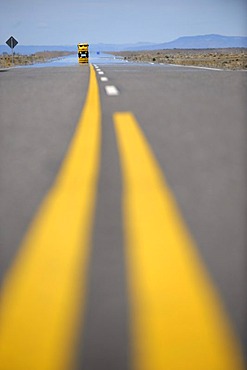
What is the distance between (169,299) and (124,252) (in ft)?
1.91

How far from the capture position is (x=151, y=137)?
602cm

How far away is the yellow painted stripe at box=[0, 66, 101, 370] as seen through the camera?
1757 mm

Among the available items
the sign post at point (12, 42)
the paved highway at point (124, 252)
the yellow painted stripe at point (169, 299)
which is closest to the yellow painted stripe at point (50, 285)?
Result: the paved highway at point (124, 252)

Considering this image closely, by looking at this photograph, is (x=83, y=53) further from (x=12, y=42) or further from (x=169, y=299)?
(x=169, y=299)

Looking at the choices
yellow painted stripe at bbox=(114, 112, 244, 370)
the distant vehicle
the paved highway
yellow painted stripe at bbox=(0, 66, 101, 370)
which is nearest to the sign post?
the distant vehicle

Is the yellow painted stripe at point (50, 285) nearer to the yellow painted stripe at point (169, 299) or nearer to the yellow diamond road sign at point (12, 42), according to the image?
the yellow painted stripe at point (169, 299)

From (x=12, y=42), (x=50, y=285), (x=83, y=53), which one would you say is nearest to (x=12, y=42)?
→ (x=12, y=42)

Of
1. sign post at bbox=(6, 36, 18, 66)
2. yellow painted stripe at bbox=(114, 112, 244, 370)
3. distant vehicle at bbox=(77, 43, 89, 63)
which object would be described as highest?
sign post at bbox=(6, 36, 18, 66)

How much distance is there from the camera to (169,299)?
2100 mm

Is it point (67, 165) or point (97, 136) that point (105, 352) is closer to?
point (67, 165)

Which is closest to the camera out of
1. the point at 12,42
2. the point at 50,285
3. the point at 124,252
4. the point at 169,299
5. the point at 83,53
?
the point at 169,299

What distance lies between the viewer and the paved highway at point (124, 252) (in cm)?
178

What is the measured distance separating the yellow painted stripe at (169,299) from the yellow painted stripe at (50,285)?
23 cm

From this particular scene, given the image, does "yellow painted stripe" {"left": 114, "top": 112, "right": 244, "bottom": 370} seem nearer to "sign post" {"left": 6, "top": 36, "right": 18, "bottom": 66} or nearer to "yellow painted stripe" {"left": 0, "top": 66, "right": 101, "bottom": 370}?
"yellow painted stripe" {"left": 0, "top": 66, "right": 101, "bottom": 370}
